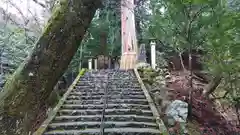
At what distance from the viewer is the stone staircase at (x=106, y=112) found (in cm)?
545

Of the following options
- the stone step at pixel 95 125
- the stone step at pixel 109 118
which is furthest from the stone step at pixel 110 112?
the stone step at pixel 95 125

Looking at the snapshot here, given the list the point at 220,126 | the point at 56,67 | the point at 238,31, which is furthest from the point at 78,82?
the point at 56,67

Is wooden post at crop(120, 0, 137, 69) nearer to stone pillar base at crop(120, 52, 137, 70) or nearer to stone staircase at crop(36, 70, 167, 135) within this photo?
stone pillar base at crop(120, 52, 137, 70)

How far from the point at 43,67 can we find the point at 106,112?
461 cm

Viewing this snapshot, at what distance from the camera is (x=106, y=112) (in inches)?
257

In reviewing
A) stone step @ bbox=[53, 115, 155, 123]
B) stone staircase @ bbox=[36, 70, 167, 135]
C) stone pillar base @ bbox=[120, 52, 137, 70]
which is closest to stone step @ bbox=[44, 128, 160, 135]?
stone staircase @ bbox=[36, 70, 167, 135]

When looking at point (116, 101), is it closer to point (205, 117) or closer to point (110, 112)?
point (110, 112)

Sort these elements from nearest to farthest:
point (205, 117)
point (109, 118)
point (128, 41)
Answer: point (109, 118) < point (205, 117) < point (128, 41)

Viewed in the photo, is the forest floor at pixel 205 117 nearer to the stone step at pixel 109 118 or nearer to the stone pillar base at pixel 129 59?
the stone step at pixel 109 118

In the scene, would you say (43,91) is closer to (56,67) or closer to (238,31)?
(56,67)

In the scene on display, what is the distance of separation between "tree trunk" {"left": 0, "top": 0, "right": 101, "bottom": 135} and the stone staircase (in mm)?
1874

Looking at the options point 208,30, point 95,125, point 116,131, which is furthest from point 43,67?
point 208,30

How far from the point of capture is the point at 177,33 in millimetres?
7918

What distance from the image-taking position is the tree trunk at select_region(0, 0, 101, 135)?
6.22 ft
